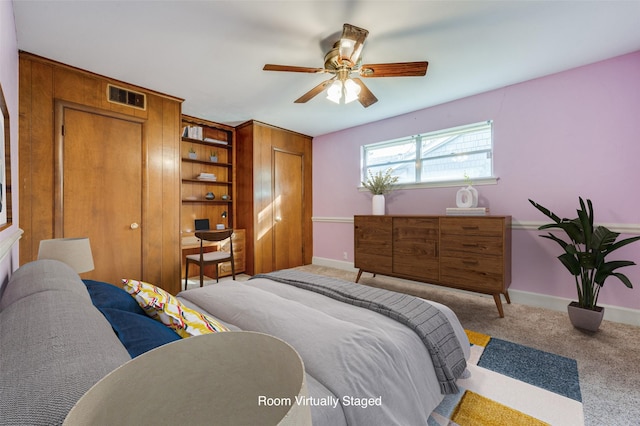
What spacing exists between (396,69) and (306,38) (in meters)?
0.79

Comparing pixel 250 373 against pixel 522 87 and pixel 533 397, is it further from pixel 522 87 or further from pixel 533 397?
pixel 522 87

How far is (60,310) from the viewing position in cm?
71

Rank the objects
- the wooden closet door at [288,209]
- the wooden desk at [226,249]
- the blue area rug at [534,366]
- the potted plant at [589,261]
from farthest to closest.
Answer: the wooden closet door at [288,209] < the wooden desk at [226,249] < the potted plant at [589,261] < the blue area rug at [534,366]

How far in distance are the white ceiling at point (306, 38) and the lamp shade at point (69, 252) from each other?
5.39 ft

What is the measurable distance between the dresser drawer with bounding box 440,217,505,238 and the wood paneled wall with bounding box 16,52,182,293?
3238 millimetres

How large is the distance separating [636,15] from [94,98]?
15.6 feet

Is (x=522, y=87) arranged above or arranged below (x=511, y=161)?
above

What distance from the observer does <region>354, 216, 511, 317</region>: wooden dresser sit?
8.55 ft

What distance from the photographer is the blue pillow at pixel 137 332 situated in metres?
0.80

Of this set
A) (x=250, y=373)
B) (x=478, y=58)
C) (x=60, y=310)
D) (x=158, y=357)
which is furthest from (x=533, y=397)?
(x=478, y=58)

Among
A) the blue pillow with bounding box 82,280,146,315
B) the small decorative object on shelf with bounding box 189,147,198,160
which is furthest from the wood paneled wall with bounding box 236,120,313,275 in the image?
the blue pillow with bounding box 82,280,146,315

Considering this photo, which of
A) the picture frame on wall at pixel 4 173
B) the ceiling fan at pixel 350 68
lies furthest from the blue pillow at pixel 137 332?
the ceiling fan at pixel 350 68

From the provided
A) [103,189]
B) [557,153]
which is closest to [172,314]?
[103,189]

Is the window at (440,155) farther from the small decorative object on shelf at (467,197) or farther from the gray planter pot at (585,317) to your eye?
the gray planter pot at (585,317)
